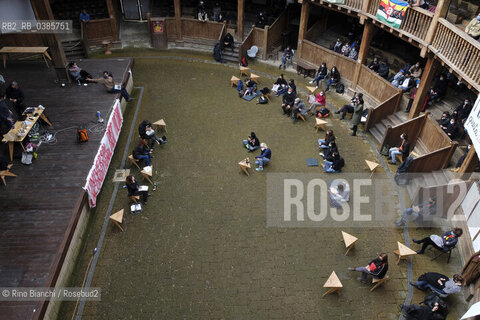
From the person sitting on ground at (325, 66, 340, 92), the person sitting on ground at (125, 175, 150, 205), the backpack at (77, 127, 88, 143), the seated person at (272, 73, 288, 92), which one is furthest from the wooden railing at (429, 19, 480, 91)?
the backpack at (77, 127, 88, 143)

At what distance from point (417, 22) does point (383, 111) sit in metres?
4.41

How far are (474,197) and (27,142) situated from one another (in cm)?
1790

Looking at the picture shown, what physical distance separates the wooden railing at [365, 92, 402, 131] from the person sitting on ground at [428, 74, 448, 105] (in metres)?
1.43

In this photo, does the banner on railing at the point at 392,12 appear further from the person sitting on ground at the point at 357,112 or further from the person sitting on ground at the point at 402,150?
the person sitting on ground at the point at 402,150

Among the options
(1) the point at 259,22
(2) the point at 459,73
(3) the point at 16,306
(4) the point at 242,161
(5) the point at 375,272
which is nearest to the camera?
(3) the point at 16,306

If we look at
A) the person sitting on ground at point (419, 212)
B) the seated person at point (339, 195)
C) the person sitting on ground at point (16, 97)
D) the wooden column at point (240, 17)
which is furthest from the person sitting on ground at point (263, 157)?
the wooden column at point (240, 17)

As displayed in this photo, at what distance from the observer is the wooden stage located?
460 inches

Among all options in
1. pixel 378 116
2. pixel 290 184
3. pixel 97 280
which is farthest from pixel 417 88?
pixel 97 280

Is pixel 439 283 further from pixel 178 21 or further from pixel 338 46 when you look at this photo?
pixel 178 21

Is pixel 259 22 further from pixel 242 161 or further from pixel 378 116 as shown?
pixel 242 161

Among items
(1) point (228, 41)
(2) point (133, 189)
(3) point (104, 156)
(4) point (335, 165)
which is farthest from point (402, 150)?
(1) point (228, 41)

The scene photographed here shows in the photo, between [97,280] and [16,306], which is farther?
[97,280]

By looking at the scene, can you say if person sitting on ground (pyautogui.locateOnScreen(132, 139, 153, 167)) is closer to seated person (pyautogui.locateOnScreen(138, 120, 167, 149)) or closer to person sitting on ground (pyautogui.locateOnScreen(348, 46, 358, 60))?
seated person (pyautogui.locateOnScreen(138, 120, 167, 149))

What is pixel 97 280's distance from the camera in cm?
1287
